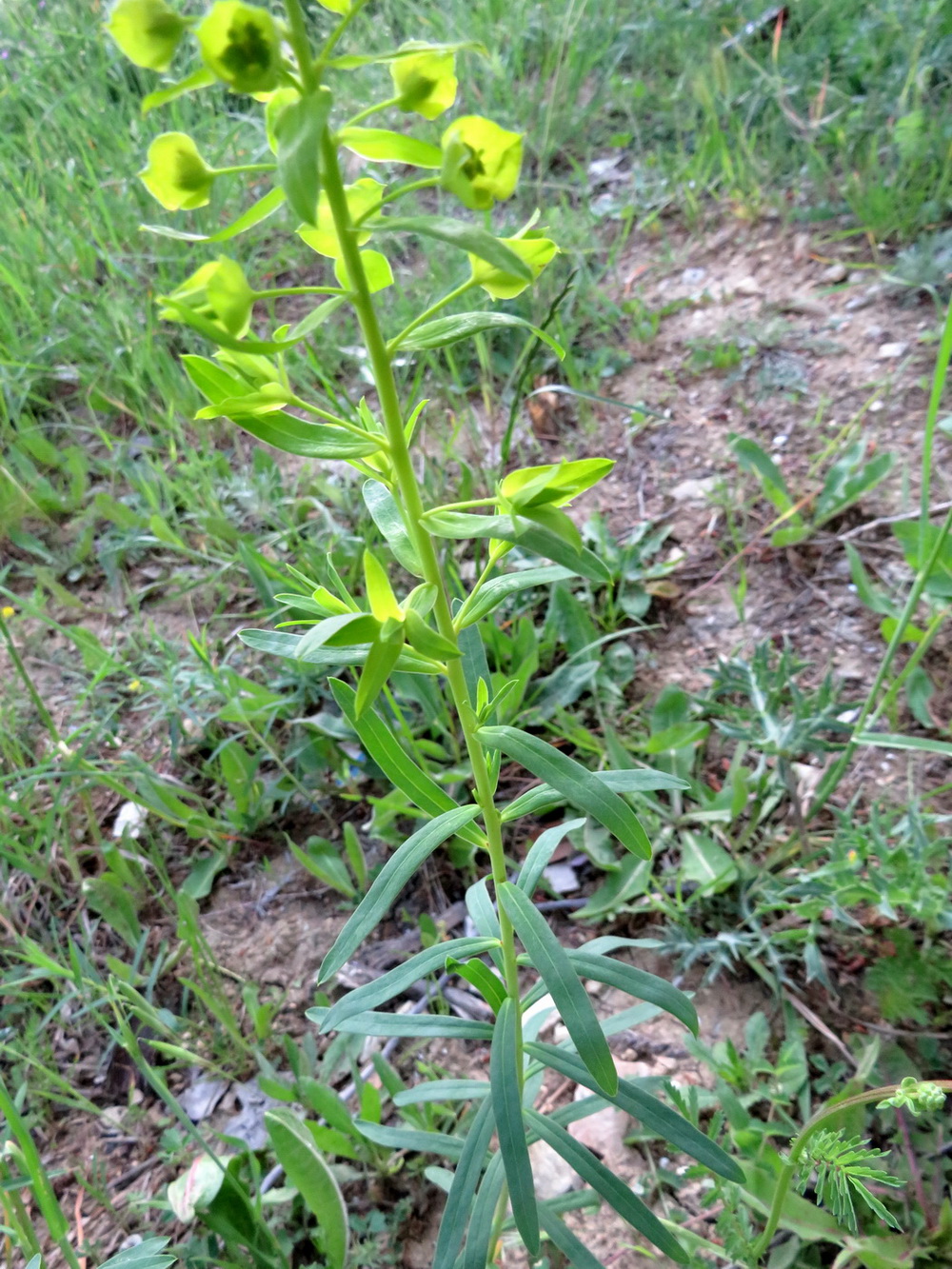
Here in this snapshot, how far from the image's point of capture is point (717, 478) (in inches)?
87.7

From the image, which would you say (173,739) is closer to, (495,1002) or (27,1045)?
(27,1045)

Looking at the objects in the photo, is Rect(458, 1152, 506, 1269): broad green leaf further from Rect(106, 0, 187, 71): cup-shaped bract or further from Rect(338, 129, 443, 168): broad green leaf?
Rect(106, 0, 187, 71): cup-shaped bract

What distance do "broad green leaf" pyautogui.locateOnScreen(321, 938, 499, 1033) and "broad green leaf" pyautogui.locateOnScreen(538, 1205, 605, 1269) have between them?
381 mm

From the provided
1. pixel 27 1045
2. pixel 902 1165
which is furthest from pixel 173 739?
pixel 902 1165

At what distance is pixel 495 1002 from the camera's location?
1085mm

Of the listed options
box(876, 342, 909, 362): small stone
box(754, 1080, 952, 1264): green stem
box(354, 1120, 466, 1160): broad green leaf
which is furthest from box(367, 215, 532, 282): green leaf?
box(876, 342, 909, 362): small stone

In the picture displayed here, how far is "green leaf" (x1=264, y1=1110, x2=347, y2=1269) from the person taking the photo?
48.4 inches

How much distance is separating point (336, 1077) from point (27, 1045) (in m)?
0.54

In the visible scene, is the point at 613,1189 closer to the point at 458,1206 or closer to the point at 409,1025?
the point at 458,1206

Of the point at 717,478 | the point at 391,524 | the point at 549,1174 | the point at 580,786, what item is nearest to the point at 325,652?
the point at 391,524

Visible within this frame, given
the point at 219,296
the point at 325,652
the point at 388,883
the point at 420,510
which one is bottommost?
the point at 388,883

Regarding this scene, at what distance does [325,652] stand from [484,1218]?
755 millimetres

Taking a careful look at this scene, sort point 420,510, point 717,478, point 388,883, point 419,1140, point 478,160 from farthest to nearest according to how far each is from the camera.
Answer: point 717,478 < point 419,1140 < point 388,883 < point 420,510 < point 478,160

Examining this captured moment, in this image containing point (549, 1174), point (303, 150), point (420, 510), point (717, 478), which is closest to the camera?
point (303, 150)
